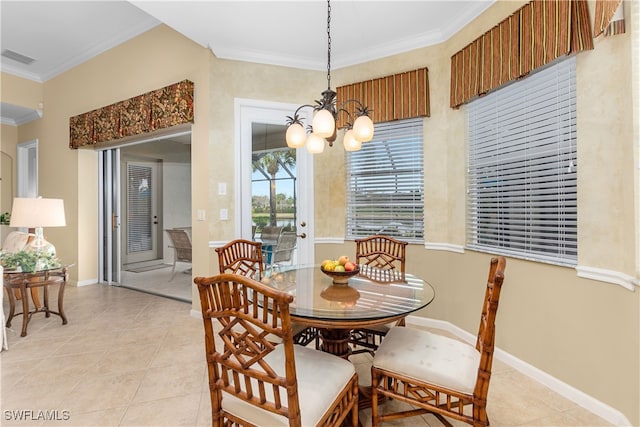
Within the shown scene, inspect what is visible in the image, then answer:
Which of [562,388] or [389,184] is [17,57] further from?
[562,388]

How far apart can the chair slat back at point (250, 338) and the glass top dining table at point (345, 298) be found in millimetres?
321

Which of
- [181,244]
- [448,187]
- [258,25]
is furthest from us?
[181,244]

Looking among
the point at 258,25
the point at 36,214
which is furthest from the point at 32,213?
the point at 258,25

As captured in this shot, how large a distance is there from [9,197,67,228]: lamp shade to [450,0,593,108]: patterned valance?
4.27 m

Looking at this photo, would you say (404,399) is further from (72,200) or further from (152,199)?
(152,199)

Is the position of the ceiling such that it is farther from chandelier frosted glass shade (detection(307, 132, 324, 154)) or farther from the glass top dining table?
the glass top dining table

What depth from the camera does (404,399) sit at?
4.86ft

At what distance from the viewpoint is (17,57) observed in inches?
180

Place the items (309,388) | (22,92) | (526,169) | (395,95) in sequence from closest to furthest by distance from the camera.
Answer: (309,388), (526,169), (395,95), (22,92)

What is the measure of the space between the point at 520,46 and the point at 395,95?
1.21 meters

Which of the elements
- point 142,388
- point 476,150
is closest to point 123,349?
point 142,388

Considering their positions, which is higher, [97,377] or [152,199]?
[152,199]

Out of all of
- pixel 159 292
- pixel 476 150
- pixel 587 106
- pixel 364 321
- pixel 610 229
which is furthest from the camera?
pixel 159 292

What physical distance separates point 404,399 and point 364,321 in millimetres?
449
